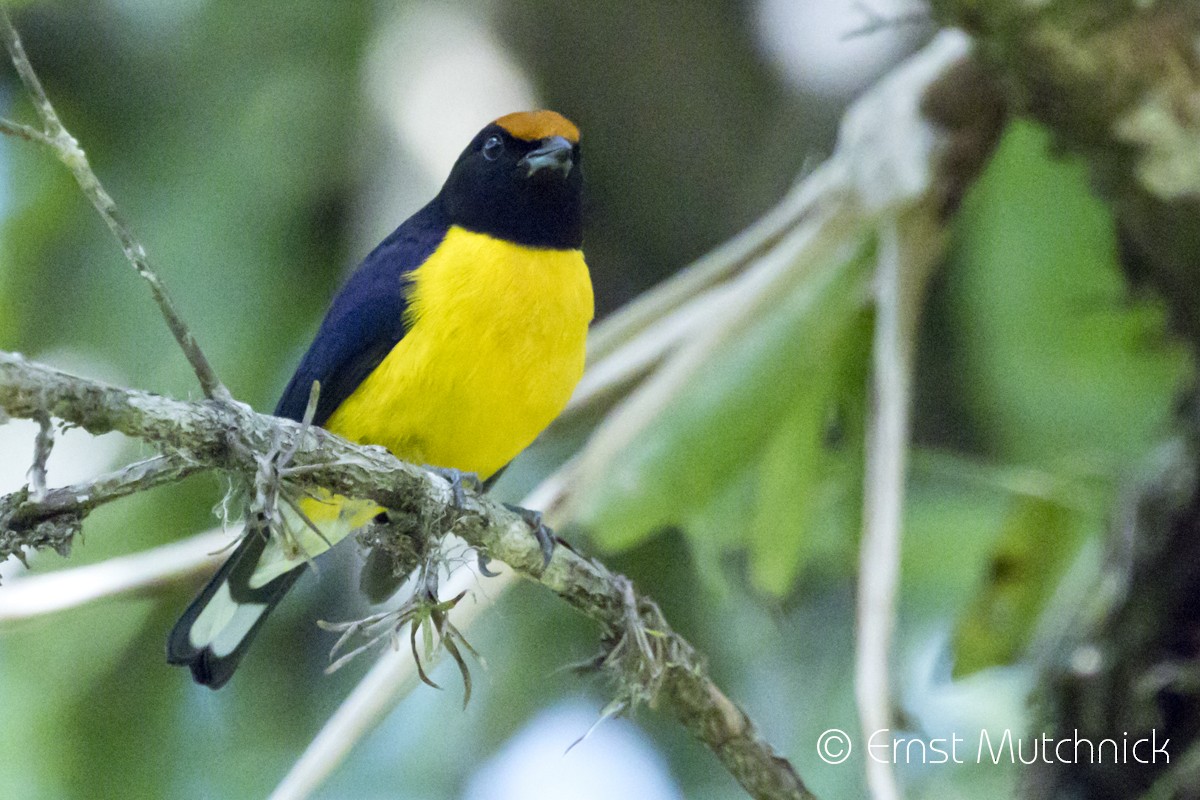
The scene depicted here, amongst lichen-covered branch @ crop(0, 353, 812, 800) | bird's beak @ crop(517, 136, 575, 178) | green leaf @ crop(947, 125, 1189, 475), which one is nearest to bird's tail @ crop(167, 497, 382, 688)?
lichen-covered branch @ crop(0, 353, 812, 800)

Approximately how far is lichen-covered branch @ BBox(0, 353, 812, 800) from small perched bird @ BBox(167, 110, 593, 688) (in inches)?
15.9

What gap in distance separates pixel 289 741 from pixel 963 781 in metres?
1.86

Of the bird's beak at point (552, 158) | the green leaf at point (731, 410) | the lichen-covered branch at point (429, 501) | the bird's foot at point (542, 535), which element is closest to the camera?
the lichen-covered branch at point (429, 501)

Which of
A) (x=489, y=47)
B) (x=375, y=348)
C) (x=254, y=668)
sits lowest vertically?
(x=254, y=668)

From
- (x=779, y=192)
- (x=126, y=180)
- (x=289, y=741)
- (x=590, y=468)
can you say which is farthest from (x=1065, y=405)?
(x=126, y=180)

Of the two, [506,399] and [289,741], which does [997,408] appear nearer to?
[506,399]

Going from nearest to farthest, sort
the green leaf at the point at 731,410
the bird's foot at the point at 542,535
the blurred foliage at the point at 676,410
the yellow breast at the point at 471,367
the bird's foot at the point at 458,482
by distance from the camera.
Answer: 1. the bird's foot at the point at 458,482
2. the bird's foot at the point at 542,535
3. the yellow breast at the point at 471,367
4. the green leaf at the point at 731,410
5. the blurred foliage at the point at 676,410

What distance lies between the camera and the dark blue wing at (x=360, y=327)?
2582 mm

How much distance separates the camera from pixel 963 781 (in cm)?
347

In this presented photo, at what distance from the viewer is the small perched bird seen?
253 cm

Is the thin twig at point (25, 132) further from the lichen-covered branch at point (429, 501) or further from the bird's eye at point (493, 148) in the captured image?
the bird's eye at point (493, 148)

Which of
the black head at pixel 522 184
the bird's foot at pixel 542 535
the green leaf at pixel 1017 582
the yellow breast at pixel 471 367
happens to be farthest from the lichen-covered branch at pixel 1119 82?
the bird's foot at pixel 542 535

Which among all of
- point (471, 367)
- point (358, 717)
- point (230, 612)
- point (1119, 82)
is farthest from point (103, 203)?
point (1119, 82)

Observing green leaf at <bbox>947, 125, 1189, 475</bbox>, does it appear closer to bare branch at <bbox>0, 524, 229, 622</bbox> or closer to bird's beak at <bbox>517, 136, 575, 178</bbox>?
bird's beak at <bbox>517, 136, 575, 178</bbox>
